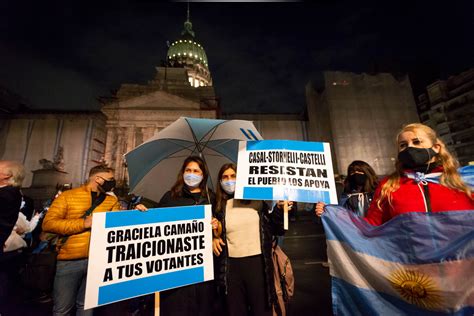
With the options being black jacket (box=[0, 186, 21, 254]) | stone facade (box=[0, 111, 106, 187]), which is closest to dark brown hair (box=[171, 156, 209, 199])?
black jacket (box=[0, 186, 21, 254])

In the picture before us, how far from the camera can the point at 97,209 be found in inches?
92.5

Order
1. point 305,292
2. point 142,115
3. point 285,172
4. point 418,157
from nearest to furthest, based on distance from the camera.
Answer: point 418,157
point 285,172
point 305,292
point 142,115

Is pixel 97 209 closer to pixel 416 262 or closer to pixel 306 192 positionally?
pixel 306 192

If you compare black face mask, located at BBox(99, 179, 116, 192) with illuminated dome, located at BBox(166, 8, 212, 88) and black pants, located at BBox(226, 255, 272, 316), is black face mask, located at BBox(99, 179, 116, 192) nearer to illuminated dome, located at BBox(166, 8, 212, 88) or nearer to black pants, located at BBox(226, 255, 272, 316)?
black pants, located at BBox(226, 255, 272, 316)

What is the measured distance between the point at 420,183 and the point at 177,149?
324 cm

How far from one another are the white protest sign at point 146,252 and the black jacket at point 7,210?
1.21m

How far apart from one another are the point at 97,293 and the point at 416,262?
2551mm

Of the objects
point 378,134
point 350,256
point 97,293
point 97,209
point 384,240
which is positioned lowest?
point 97,293

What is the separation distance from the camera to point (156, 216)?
197 centimetres

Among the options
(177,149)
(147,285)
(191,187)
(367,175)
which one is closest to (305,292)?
(367,175)

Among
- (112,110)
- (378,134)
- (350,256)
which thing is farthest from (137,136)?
(378,134)

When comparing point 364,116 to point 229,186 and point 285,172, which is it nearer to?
point 285,172

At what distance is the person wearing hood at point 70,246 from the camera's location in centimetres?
213

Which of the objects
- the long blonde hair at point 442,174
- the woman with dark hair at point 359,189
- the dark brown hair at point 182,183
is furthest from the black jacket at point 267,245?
the woman with dark hair at point 359,189
